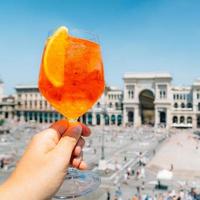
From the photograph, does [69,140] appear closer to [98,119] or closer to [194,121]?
[194,121]

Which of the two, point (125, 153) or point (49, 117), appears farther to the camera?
point (49, 117)

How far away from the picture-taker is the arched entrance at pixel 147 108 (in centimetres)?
9694

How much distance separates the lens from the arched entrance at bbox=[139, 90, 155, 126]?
96.9 m

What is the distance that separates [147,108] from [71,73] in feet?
325

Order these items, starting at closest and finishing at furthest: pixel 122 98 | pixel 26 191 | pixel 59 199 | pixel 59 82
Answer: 1. pixel 26 191
2. pixel 59 82
3. pixel 59 199
4. pixel 122 98

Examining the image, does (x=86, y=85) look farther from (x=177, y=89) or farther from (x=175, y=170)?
(x=177, y=89)

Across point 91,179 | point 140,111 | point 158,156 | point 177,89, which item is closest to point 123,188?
point 158,156

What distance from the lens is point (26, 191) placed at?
1750 millimetres

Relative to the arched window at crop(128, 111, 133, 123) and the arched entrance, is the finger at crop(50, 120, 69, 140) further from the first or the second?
the arched entrance

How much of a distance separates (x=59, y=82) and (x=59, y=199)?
979mm

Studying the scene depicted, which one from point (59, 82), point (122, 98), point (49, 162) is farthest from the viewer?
point (122, 98)

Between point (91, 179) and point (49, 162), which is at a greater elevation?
point (49, 162)

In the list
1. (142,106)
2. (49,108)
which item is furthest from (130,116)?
(49,108)

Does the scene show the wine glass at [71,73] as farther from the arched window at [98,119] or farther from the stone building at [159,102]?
the arched window at [98,119]
